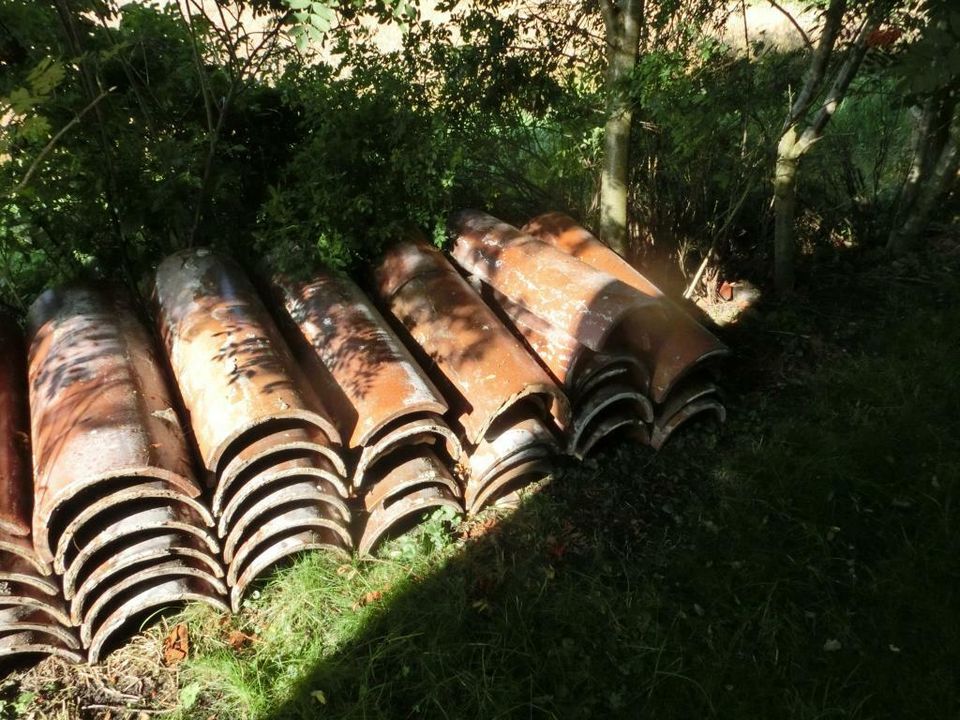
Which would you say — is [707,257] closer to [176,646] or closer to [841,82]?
[841,82]

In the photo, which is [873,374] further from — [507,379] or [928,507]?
[507,379]

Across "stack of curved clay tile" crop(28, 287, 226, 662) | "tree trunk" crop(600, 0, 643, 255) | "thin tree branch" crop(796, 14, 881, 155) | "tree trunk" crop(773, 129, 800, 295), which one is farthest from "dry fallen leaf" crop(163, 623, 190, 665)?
"thin tree branch" crop(796, 14, 881, 155)

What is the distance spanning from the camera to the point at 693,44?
4367mm

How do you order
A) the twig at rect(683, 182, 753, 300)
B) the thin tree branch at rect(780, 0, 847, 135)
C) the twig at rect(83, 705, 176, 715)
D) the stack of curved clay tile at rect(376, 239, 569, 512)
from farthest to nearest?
the twig at rect(683, 182, 753, 300)
the thin tree branch at rect(780, 0, 847, 135)
the stack of curved clay tile at rect(376, 239, 569, 512)
the twig at rect(83, 705, 176, 715)

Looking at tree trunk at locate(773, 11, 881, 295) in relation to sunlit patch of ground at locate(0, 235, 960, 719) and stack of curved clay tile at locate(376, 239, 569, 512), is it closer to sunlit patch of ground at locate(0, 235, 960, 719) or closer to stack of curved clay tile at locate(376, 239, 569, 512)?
sunlit patch of ground at locate(0, 235, 960, 719)

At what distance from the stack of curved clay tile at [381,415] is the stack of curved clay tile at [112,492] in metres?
0.75

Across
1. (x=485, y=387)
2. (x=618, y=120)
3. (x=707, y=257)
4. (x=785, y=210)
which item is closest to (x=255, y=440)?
(x=485, y=387)

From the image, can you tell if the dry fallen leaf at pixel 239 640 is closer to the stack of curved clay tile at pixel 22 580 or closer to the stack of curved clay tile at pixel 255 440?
the stack of curved clay tile at pixel 255 440

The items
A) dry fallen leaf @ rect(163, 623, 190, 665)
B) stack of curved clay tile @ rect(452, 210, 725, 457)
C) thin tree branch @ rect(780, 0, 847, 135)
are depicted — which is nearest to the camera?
dry fallen leaf @ rect(163, 623, 190, 665)

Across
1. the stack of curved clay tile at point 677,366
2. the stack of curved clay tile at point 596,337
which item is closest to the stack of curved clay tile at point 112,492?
the stack of curved clay tile at point 596,337

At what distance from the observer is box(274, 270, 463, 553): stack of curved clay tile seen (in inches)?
115

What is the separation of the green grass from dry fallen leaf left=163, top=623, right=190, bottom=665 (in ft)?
0.15

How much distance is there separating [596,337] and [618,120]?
2000 mm

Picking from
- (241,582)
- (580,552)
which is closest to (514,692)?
(580,552)
